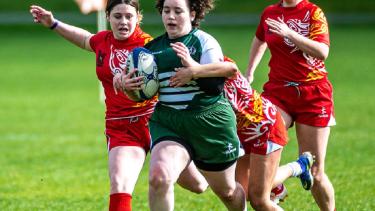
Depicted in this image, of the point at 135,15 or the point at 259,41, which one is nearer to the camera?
the point at 135,15

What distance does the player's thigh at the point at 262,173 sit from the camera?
25.2 ft

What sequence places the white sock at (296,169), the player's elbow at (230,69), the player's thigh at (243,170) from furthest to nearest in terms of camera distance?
1. the white sock at (296,169)
2. the player's thigh at (243,170)
3. the player's elbow at (230,69)

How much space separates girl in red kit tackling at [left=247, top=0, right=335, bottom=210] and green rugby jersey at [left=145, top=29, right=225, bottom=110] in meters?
1.45

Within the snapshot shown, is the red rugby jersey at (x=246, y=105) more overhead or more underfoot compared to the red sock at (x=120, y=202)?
more overhead

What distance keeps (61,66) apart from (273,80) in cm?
1998

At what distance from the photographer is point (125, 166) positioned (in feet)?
25.5

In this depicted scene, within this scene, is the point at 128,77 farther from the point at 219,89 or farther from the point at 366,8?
the point at 366,8

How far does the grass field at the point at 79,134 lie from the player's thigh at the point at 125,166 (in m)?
2.03

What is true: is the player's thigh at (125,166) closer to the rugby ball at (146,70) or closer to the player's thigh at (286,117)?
the rugby ball at (146,70)

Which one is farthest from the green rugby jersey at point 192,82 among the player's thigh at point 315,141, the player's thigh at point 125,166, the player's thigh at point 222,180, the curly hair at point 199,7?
the player's thigh at point 315,141

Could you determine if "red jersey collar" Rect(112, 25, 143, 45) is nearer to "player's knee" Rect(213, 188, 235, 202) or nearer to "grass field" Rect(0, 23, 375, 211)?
"player's knee" Rect(213, 188, 235, 202)

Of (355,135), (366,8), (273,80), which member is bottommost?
→ (366,8)

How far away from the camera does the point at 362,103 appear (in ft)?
64.2

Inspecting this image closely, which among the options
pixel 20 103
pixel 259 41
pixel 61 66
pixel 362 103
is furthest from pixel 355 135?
pixel 61 66
